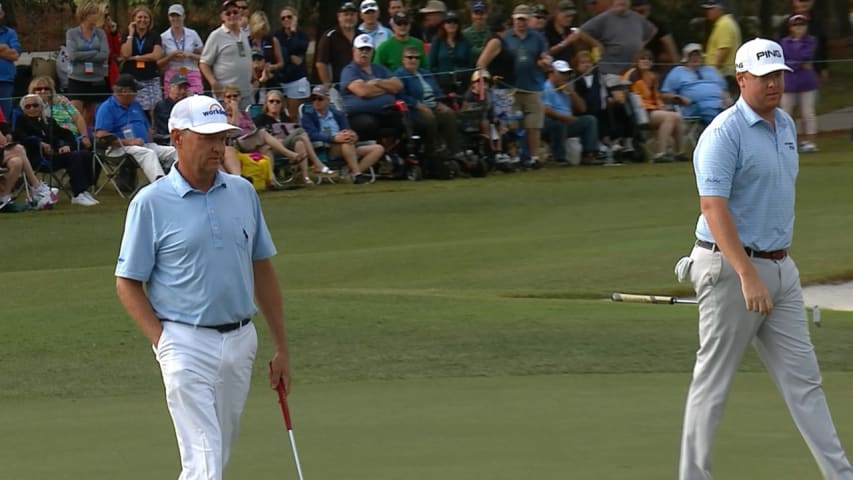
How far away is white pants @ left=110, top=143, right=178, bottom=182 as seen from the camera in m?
18.6

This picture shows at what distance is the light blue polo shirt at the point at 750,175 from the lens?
22.0ft

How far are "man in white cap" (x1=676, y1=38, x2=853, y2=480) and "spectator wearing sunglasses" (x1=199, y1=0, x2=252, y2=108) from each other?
13470 mm

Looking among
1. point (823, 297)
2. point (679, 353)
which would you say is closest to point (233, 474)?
point (679, 353)

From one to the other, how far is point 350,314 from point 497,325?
118 centimetres

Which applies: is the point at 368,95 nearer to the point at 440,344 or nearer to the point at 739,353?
the point at 440,344

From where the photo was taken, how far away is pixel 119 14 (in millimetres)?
32562

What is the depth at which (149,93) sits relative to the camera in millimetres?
19969

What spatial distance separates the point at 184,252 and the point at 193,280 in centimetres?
11

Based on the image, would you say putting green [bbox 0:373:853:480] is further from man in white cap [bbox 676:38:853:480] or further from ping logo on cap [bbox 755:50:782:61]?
ping logo on cap [bbox 755:50:782:61]

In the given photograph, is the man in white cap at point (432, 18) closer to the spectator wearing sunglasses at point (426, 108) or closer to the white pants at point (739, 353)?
the spectator wearing sunglasses at point (426, 108)

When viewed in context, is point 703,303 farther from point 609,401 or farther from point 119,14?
point 119,14

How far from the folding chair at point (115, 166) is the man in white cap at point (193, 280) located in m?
13.2

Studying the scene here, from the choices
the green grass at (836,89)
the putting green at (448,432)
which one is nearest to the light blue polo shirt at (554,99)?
the green grass at (836,89)

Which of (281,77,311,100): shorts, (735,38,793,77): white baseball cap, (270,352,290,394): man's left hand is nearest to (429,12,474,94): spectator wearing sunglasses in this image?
(281,77,311,100): shorts
